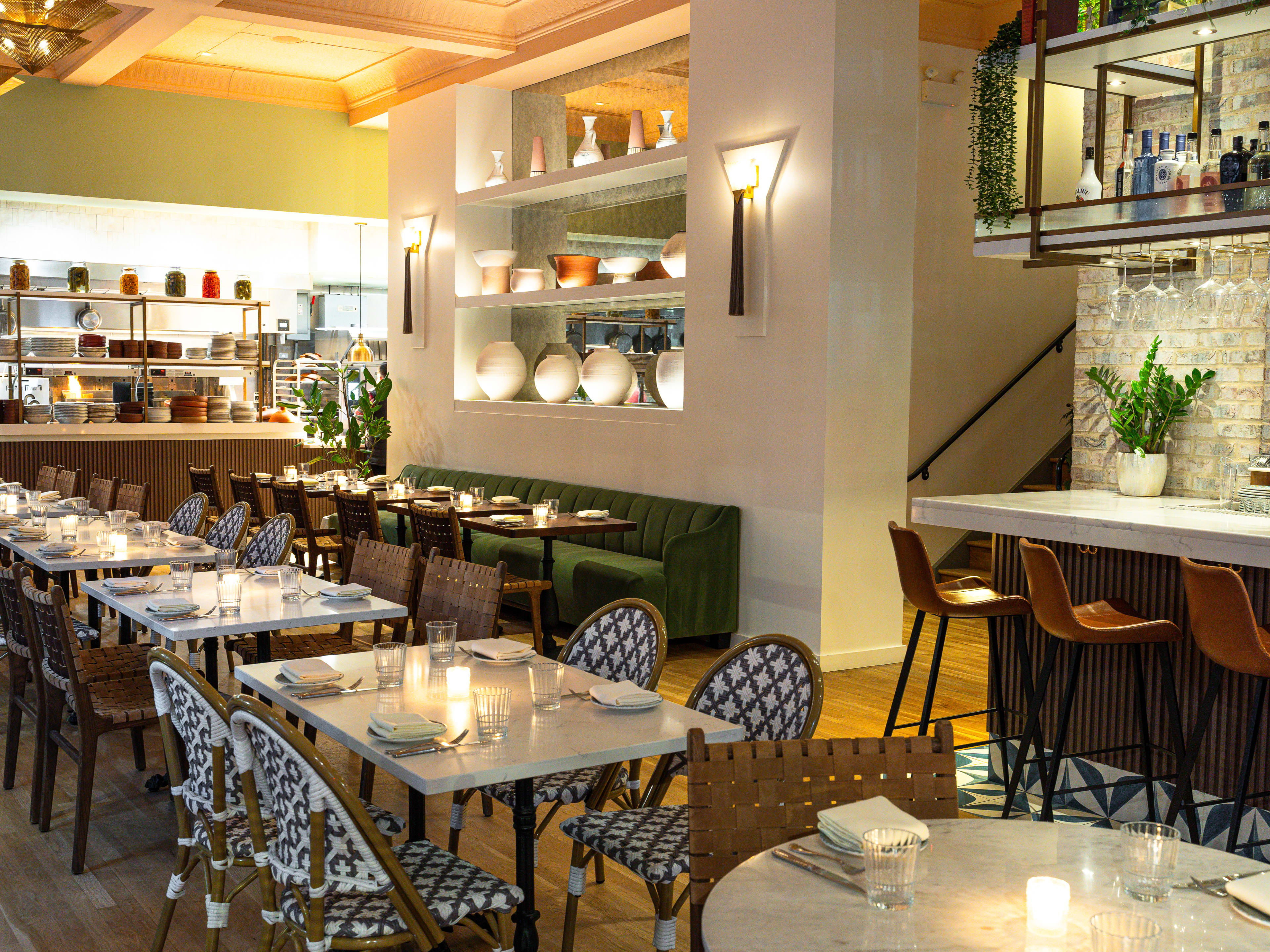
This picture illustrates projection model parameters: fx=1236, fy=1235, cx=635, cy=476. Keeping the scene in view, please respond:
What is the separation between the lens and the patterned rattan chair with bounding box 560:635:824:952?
280 centimetres

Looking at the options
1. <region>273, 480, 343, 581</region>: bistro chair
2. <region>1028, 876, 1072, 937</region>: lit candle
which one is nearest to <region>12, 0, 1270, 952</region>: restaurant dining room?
<region>1028, 876, 1072, 937</region>: lit candle

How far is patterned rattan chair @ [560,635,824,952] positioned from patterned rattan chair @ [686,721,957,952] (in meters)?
0.47

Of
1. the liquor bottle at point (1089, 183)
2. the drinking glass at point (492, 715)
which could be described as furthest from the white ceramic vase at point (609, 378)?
the drinking glass at point (492, 715)

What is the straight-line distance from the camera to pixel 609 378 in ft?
27.9

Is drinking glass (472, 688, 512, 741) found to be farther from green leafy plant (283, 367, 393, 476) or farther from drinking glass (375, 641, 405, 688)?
green leafy plant (283, 367, 393, 476)

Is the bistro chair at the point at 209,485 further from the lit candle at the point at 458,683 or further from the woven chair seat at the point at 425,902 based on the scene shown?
the woven chair seat at the point at 425,902

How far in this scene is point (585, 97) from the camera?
382 inches

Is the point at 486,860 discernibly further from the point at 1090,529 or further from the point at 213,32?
the point at 213,32

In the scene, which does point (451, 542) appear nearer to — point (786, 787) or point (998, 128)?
point (998, 128)

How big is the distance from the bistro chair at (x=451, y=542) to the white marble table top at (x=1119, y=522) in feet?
8.71

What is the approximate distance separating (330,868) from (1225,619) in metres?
2.50

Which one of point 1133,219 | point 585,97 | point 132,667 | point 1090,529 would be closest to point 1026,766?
point 1090,529

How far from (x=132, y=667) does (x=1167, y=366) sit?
14.0 ft

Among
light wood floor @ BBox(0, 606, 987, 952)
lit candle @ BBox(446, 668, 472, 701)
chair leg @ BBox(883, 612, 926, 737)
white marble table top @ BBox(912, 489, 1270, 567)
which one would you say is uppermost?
white marble table top @ BBox(912, 489, 1270, 567)
